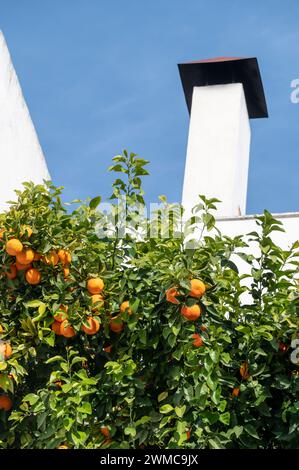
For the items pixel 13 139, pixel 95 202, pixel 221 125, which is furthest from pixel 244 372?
pixel 221 125

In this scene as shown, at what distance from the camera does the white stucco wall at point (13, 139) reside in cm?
800

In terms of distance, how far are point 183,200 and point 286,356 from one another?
6838 millimetres

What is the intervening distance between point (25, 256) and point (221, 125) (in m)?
7.71

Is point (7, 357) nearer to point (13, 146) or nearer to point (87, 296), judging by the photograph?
point (87, 296)

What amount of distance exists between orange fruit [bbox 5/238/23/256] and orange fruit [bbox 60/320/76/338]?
19.3 inches

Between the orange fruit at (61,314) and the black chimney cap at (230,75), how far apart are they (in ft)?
28.2

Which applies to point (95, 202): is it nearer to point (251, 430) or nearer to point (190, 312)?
point (190, 312)

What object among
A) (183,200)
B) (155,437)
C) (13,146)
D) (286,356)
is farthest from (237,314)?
(183,200)

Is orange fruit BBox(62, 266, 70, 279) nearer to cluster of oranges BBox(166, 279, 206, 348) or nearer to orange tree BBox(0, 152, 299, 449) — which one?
orange tree BBox(0, 152, 299, 449)

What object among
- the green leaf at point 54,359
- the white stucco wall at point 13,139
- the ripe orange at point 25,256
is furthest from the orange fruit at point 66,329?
the white stucco wall at point 13,139

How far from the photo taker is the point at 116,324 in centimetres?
480

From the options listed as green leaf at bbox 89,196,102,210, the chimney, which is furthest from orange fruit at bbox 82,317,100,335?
the chimney

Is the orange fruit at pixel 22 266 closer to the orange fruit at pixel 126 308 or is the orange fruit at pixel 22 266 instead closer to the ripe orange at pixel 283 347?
the orange fruit at pixel 126 308

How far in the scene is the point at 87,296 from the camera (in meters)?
4.84
